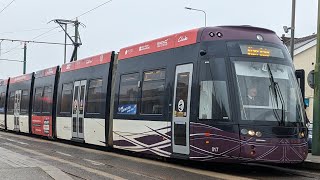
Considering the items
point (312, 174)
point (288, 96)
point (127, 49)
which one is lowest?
point (312, 174)

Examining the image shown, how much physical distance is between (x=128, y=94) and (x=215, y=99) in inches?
164

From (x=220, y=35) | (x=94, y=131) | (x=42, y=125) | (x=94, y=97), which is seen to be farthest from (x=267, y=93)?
(x=42, y=125)

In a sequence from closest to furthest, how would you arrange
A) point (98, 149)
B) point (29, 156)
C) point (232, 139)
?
point (232, 139), point (29, 156), point (98, 149)

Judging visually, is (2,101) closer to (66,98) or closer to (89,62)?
(66,98)

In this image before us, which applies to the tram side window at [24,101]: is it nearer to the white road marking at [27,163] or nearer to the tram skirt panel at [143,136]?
the white road marking at [27,163]

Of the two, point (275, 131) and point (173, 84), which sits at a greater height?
point (173, 84)

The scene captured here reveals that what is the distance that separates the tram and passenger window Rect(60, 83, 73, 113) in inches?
203

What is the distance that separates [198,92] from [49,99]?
1231 cm

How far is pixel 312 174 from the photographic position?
1153 centimetres

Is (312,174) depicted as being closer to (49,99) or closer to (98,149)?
(98,149)

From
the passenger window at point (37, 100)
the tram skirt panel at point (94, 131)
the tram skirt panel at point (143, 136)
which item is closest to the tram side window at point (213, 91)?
the tram skirt panel at point (143, 136)

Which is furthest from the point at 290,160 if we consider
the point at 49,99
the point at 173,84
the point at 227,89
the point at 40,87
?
the point at 40,87

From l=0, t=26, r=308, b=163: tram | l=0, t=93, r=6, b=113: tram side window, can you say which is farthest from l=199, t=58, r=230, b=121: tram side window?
l=0, t=93, r=6, b=113: tram side window

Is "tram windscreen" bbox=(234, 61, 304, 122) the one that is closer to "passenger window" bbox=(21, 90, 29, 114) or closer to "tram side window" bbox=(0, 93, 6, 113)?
"passenger window" bbox=(21, 90, 29, 114)
